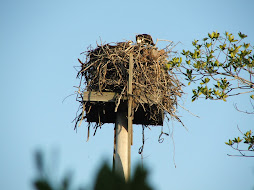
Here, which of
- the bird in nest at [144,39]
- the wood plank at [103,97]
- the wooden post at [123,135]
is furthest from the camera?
the bird in nest at [144,39]

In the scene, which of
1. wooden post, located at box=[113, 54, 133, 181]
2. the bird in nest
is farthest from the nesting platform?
the bird in nest

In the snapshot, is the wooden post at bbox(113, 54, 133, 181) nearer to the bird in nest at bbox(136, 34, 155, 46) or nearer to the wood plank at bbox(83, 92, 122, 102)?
the wood plank at bbox(83, 92, 122, 102)

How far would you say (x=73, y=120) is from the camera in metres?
7.79

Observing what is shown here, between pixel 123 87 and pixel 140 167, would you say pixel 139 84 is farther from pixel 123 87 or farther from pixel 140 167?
pixel 140 167

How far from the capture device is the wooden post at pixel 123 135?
729 cm

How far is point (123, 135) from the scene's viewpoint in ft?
25.5

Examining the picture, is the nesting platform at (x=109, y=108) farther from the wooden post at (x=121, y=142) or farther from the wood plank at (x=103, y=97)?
the wooden post at (x=121, y=142)

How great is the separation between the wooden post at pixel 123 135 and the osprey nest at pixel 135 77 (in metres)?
0.19

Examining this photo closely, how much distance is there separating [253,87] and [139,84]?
8.27ft

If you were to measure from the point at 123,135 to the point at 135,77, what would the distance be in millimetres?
1190

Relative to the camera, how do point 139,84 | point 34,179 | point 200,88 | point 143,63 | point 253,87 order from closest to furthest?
point 34,179
point 253,87
point 200,88
point 139,84
point 143,63

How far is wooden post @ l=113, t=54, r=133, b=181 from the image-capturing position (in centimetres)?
729

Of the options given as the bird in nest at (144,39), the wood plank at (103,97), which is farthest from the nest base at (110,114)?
the bird in nest at (144,39)

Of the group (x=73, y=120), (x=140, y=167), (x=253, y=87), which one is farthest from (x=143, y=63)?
(x=140, y=167)
